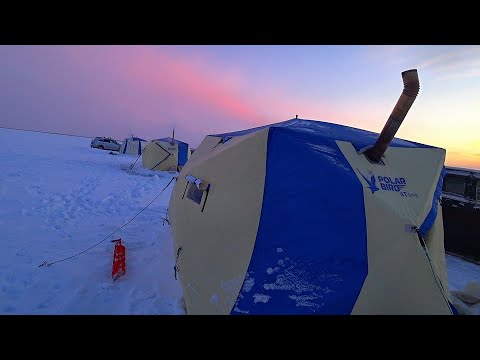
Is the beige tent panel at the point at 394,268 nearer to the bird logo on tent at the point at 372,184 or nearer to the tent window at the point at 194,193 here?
the bird logo on tent at the point at 372,184

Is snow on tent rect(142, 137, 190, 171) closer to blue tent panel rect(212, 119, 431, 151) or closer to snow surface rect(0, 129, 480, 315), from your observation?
snow surface rect(0, 129, 480, 315)

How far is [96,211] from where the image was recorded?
8.57 m

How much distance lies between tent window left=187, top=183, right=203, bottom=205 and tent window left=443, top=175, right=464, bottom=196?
24.2 ft

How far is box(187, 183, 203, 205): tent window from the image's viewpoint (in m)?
4.78

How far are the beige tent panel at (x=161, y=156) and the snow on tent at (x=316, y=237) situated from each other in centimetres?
1800

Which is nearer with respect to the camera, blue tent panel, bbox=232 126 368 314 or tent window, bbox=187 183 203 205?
blue tent panel, bbox=232 126 368 314

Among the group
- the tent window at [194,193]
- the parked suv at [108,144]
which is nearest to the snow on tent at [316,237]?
the tent window at [194,193]

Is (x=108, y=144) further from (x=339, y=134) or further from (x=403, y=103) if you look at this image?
(x=403, y=103)

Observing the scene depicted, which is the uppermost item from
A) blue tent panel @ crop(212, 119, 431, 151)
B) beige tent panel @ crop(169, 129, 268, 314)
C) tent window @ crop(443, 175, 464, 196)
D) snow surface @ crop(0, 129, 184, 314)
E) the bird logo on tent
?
blue tent panel @ crop(212, 119, 431, 151)

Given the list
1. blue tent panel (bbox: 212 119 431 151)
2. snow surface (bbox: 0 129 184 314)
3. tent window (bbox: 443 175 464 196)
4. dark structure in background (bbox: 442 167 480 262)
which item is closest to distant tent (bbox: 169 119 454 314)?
blue tent panel (bbox: 212 119 431 151)
